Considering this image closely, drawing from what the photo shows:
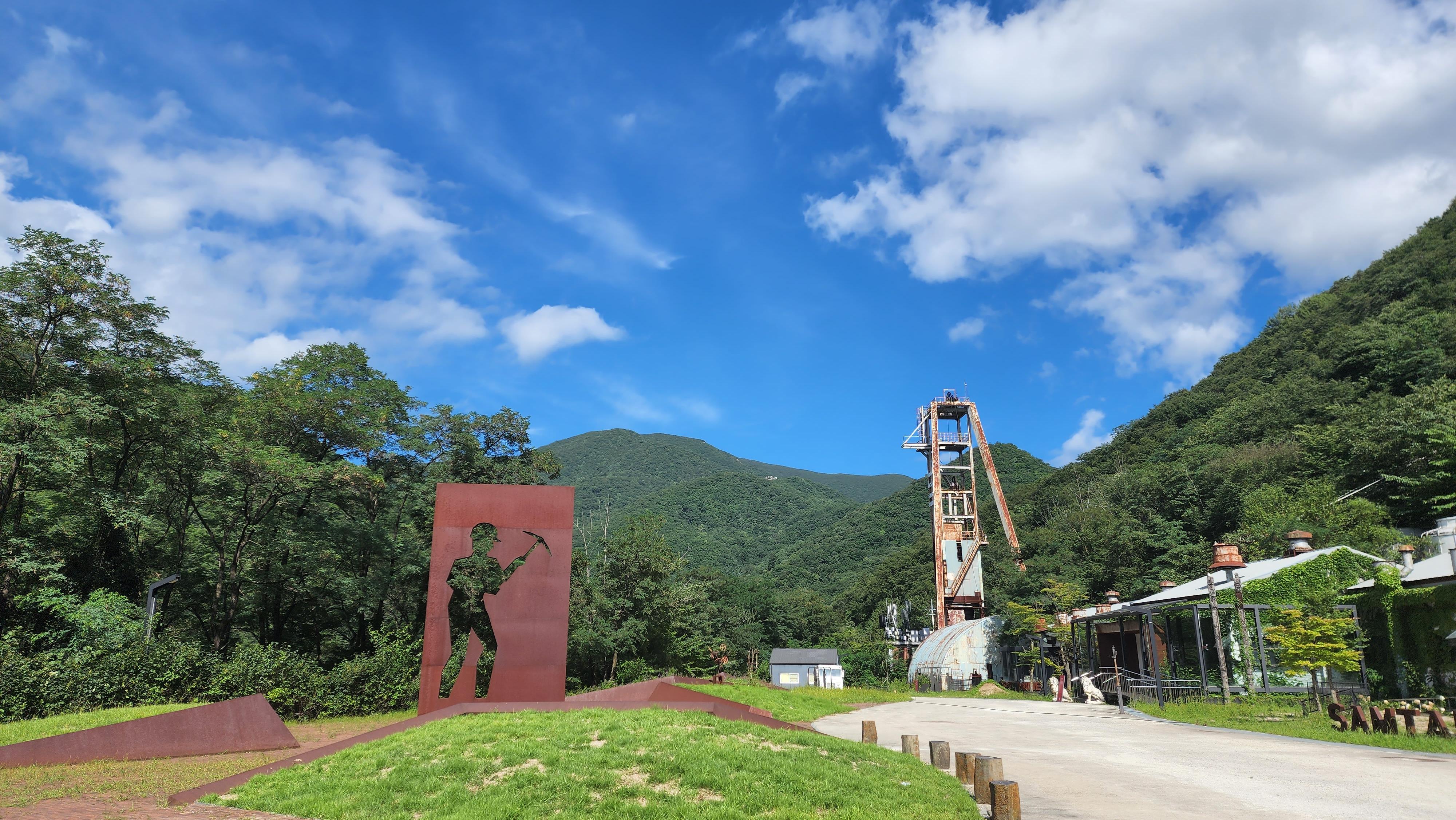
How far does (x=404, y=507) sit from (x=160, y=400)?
8.45m

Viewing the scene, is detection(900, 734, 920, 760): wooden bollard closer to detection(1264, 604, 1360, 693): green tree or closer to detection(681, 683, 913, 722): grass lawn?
detection(681, 683, 913, 722): grass lawn

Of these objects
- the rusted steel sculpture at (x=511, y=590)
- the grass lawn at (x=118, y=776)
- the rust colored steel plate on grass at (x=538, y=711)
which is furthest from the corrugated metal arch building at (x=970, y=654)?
the grass lawn at (x=118, y=776)

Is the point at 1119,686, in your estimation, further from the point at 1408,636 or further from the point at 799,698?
the point at 799,698

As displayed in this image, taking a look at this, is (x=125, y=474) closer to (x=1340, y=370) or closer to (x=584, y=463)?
(x=1340, y=370)

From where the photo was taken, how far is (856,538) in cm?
8806

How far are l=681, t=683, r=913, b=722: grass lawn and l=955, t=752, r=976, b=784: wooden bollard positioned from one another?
877 centimetres

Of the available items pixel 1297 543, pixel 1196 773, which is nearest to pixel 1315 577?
pixel 1297 543

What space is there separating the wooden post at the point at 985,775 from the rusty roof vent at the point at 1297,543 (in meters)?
21.6

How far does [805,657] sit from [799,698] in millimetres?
26138

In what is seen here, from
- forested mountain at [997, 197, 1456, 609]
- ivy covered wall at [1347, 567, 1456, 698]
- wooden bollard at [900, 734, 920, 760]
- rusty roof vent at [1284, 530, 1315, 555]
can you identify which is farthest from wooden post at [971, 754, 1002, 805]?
forested mountain at [997, 197, 1456, 609]

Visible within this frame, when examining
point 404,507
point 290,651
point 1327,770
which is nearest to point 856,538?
point 404,507

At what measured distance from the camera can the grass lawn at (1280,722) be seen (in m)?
12.4

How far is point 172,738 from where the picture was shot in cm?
1184

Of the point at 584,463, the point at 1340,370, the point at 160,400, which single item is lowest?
the point at 160,400
